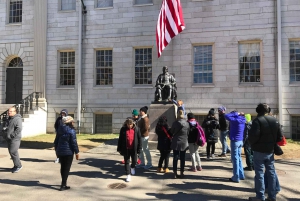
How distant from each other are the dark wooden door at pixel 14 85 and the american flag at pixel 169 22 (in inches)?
421

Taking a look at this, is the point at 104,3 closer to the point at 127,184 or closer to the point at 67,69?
the point at 67,69

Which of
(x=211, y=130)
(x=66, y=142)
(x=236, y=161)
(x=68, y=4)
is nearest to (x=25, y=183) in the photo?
(x=66, y=142)

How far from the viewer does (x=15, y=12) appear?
60.2ft

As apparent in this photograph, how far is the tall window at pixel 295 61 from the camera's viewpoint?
14.5m

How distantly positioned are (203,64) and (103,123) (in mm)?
7255

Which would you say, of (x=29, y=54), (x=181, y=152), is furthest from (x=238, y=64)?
(x=29, y=54)

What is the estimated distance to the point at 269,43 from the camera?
14.5 meters

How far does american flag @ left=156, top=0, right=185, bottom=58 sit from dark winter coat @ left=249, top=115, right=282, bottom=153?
8.33 meters

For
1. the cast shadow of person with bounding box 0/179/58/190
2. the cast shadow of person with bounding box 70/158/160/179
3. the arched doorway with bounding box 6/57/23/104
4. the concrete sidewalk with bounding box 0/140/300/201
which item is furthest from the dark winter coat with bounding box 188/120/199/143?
the arched doorway with bounding box 6/57/23/104

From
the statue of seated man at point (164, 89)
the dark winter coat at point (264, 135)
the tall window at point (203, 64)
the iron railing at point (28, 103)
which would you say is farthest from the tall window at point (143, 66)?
the dark winter coat at point (264, 135)

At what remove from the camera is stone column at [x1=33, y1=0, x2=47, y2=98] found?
17.3 meters

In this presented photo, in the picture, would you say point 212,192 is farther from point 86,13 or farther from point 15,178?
point 86,13

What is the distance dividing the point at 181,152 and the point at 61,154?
305cm

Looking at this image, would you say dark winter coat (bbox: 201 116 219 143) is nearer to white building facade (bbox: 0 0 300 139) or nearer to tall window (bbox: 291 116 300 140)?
white building facade (bbox: 0 0 300 139)
